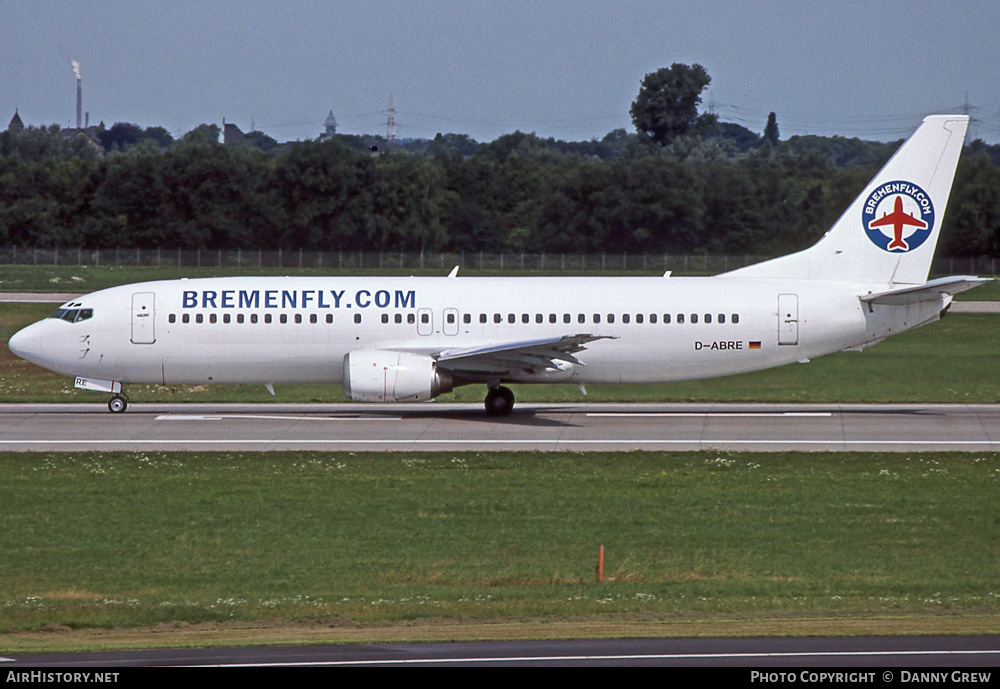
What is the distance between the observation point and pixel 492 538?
21.0 meters

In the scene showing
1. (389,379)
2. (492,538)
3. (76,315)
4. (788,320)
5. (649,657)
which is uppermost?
(788,320)

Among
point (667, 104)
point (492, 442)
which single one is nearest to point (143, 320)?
point (492, 442)

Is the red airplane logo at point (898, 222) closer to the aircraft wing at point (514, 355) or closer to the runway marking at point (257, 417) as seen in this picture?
the aircraft wing at point (514, 355)

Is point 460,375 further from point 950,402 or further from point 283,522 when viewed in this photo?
point 950,402

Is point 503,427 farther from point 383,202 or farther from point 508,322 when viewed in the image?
point 383,202

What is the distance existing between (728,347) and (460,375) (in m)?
7.63

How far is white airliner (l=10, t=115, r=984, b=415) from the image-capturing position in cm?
3484

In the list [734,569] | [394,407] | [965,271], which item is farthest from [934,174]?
[965,271]

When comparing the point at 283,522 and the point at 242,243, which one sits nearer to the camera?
the point at 283,522

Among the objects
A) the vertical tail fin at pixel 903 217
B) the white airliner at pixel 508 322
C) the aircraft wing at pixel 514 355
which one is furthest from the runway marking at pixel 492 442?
the vertical tail fin at pixel 903 217

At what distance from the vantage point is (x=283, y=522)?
22094 mm

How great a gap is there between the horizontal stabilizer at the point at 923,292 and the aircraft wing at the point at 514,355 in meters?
7.82

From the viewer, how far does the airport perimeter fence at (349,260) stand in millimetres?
88688

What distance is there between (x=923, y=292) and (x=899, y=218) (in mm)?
3009
